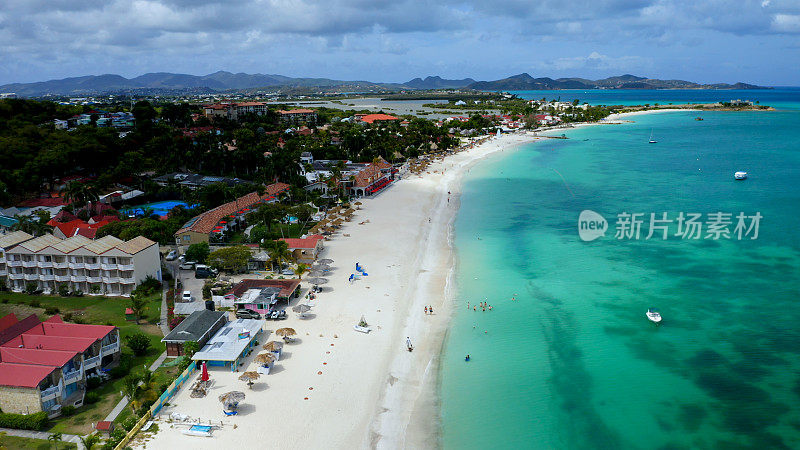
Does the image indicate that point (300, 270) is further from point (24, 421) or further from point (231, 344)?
point (24, 421)

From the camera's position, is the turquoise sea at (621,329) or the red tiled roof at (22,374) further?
the turquoise sea at (621,329)

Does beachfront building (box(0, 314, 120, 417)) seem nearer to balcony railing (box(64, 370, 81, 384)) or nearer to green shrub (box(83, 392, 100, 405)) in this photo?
balcony railing (box(64, 370, 81, 384))

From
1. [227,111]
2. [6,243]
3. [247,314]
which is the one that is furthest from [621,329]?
[227,111]

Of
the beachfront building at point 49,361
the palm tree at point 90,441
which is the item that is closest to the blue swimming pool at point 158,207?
the beachfront building at point 49,361

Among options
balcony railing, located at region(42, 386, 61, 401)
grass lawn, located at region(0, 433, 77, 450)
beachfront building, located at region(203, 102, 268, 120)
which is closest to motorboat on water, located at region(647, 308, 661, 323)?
grass lawn, located at region(0, 433, 77, 450)

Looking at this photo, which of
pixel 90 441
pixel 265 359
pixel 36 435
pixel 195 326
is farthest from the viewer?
pixel 195 326

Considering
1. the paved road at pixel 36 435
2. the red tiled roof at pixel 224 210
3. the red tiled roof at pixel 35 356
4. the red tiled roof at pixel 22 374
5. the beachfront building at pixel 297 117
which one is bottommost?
the paved road at pixel 36 435

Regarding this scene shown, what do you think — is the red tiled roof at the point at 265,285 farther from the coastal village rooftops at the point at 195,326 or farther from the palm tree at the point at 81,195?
the palm tree at the point at 81,195
